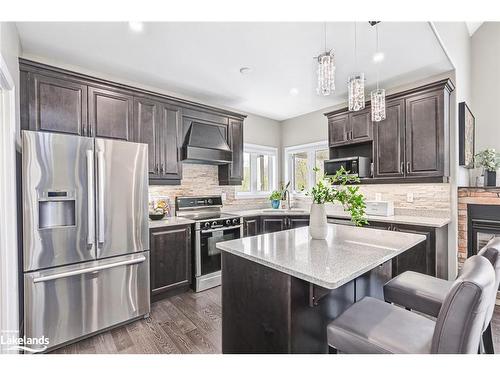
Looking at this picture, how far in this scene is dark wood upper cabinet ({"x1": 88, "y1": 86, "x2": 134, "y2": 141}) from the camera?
2.67 m

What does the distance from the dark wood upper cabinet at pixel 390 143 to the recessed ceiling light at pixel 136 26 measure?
2964mm

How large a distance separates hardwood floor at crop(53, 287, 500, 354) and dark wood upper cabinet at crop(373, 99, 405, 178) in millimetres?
1839

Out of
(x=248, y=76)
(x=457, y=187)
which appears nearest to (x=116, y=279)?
(x=248, y=76)

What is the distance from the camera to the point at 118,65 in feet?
9.09

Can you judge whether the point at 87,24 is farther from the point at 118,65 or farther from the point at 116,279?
the point at 116,279

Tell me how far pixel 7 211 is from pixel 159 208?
5.58 feet

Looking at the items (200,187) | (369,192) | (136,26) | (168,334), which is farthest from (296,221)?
(136,26)

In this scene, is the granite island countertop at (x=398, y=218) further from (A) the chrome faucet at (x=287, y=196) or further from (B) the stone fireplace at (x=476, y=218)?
(A) the chrome faucet at (x=287, y=196)

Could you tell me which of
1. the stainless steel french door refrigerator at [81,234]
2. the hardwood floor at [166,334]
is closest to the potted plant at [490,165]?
the hardwood floor at [166,334]

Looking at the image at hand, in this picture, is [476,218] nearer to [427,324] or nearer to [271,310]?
[427,324]

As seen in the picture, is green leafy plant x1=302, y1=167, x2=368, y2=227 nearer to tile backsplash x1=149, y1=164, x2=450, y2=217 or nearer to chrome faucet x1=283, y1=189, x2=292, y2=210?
tile backsplash x1=149, y1=164, x2=450, y2=217

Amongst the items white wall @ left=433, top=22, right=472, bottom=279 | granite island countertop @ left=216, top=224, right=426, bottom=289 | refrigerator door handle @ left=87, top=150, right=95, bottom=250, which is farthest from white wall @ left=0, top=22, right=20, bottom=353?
white wall @ left=433, top=22, right=472, bottom=279

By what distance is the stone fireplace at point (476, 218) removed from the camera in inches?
111

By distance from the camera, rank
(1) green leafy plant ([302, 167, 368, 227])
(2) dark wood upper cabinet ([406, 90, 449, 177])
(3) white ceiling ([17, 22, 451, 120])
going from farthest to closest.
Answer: (2) dark wood upper cabinet ([406, 90, 449, 177]), (3) white ceiling ([17, 22, 451, 120]), (1) green leafy plant ([302, 167, 368, 227])
